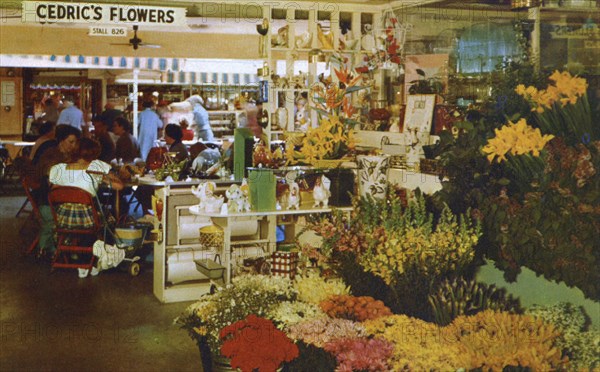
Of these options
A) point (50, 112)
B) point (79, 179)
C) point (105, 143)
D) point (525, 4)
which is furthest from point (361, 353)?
point (50, 112)

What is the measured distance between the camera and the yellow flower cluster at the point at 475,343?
3.15 metres

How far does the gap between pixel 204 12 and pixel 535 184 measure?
6169 millimetres

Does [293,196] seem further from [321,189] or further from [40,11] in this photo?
[40,11]

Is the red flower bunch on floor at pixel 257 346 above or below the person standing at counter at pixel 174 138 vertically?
below

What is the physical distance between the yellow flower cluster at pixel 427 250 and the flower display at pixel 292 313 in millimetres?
414

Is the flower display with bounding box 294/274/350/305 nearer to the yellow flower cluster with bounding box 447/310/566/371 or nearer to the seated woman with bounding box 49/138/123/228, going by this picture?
the yellow flower cluster with bounding box 447/310/566/371

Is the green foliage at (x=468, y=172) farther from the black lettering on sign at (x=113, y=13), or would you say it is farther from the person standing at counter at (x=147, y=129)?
the person standing at counter at (x=147, y=129)

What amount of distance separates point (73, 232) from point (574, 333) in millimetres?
5549

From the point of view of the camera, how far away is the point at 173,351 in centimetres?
562

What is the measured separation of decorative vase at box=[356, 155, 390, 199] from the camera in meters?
6.56

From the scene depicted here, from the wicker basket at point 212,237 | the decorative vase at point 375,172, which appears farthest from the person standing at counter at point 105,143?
the decorative vase at point 375,172

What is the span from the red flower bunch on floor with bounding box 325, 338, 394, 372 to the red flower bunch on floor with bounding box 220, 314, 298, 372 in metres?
0.20

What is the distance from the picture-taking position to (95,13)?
735 cm

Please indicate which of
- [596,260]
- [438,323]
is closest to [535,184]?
[596,260]
